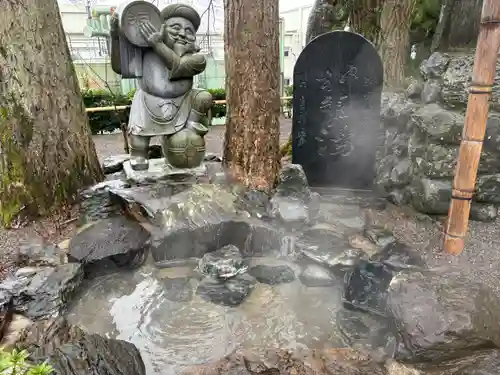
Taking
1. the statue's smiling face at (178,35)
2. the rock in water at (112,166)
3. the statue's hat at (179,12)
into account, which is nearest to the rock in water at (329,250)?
the statue's smiling face at (178,35)

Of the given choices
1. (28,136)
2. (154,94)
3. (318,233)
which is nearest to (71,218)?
(28,136)

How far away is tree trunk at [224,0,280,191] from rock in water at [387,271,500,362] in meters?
2.33

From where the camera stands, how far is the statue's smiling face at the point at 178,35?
4.24m

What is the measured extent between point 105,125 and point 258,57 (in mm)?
8604

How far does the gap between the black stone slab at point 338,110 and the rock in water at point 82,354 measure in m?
3.42

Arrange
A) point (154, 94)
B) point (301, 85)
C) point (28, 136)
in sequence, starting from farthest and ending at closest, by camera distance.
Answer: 1. point (301, 85)
2. point (154, 94)
3. point (28, 136)

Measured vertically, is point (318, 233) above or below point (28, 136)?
below

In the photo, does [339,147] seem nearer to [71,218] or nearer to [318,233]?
[318,233]

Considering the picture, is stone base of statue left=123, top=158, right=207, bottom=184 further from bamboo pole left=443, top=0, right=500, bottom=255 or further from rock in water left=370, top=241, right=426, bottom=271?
bamboo pole left=443, top=0, right=500, bottom=255

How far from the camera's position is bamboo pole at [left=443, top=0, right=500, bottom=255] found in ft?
9.87

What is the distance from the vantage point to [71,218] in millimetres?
4246

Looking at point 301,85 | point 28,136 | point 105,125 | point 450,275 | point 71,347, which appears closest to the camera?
point 71,347

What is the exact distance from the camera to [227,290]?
10.3 feet

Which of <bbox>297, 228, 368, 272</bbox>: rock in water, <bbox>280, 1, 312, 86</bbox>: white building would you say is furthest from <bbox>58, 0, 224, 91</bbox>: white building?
<bbox>297, 228, 368, 272</bbox>: rock in water
